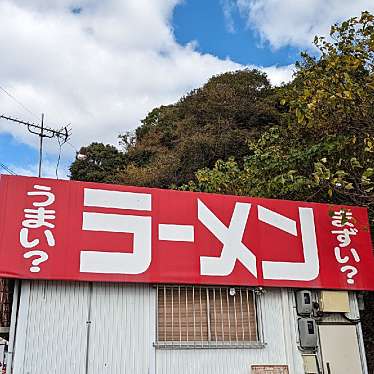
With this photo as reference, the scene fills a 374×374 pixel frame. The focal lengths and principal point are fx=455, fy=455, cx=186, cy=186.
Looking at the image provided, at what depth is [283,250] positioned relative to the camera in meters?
7.84

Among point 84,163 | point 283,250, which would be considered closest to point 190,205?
point 283,250

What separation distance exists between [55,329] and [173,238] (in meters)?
2.20

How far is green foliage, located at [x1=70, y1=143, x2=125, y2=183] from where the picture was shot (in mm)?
28281

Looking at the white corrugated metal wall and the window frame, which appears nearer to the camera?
the white corrugated metal wall

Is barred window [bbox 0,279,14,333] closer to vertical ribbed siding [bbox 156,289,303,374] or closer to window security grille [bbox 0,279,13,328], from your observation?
window security grille [bbox 0,279,13,328]

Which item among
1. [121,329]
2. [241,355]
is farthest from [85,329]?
[241,355]

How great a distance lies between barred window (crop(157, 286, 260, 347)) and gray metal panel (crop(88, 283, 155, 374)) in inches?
9.2

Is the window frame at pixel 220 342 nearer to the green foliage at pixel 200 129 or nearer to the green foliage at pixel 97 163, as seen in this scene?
the green foliage at pixel 200 129

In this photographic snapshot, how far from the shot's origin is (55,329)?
6.51 metres

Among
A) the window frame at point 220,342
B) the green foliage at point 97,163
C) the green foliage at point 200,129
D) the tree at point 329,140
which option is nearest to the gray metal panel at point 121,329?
the window frame at point 220,342

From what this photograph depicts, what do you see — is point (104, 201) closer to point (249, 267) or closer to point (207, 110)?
point (249, 267)

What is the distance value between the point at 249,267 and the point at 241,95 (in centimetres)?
1922

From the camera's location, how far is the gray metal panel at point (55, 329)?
20.7 feet

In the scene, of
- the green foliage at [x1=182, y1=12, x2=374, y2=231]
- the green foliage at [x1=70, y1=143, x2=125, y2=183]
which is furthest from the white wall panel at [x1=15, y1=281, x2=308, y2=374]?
the green foliage at [x1=70, y1=143, x2=125, y2=183]
